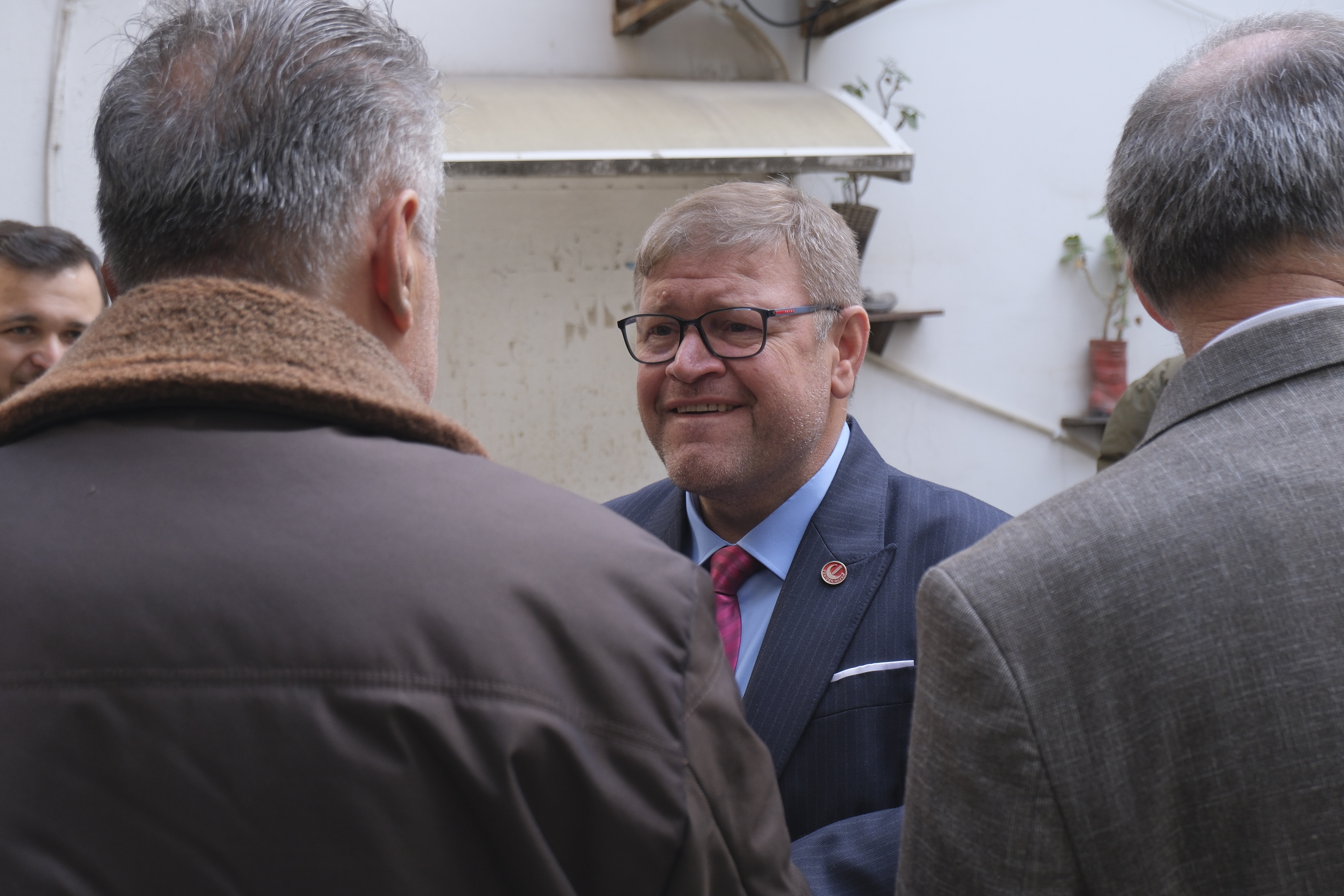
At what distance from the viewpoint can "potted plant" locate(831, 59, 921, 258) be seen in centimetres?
524

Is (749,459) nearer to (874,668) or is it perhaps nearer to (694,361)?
(694,361)

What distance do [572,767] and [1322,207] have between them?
872 millimetres

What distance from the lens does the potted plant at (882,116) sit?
206 inches

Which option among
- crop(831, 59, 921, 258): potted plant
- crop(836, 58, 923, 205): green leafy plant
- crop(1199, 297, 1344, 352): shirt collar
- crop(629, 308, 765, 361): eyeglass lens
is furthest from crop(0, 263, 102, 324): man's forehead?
crop(836, 58, 923, 205): green leafy plant

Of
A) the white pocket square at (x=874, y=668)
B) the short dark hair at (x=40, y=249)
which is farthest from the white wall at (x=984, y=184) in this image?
the white pocket square at (x=874, y=668)

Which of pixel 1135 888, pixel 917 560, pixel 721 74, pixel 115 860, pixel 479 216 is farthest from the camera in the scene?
pixel 721 74

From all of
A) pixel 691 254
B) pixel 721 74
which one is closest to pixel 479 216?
pixel 721 74

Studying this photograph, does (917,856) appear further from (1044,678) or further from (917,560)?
(917,560)

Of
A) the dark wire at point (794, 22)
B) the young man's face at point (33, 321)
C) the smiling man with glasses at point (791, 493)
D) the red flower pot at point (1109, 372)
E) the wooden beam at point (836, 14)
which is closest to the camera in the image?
the smiling man with glasses at point (791, 493)

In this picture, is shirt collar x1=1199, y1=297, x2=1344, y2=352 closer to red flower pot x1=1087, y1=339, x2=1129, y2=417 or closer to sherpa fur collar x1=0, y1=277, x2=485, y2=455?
sherpa fur collar x1=0, y1=277, x2=485, y2=455

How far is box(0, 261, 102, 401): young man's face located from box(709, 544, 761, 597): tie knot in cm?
161

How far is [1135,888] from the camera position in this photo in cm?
97

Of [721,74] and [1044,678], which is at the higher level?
[721,74]

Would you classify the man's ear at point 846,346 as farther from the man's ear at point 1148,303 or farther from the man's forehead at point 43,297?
the man's forehead at point 43,297
